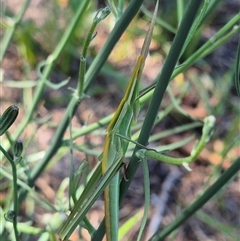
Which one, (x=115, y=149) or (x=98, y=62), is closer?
(x=115, y=149)

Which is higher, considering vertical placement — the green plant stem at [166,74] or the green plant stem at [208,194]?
the green plant stem at [166,74]

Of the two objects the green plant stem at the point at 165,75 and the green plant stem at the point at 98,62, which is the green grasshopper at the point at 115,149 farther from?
the green plant stem at the point at 98,62

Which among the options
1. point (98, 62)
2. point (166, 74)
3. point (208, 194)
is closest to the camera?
point (166, 74)

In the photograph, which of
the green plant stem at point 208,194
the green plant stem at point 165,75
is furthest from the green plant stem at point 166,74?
the green plant stem at point 208,194

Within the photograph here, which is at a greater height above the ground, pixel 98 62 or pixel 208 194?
pixel 98 62

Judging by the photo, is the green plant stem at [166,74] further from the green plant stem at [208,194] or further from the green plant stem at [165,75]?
the green plant stem at [208,194]

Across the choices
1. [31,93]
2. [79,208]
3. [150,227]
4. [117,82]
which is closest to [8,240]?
[79,208]

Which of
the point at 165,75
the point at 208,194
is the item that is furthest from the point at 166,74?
the point at 208,194

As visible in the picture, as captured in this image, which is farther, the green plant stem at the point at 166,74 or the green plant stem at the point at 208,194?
the green plant stem at the point at 208,194

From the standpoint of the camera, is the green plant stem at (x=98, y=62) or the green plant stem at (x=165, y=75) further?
the green plant stem at (x=98, y=62)

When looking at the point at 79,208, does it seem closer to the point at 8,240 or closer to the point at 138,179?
the point at 8,240

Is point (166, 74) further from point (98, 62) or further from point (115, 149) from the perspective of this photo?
point (98, 62)
